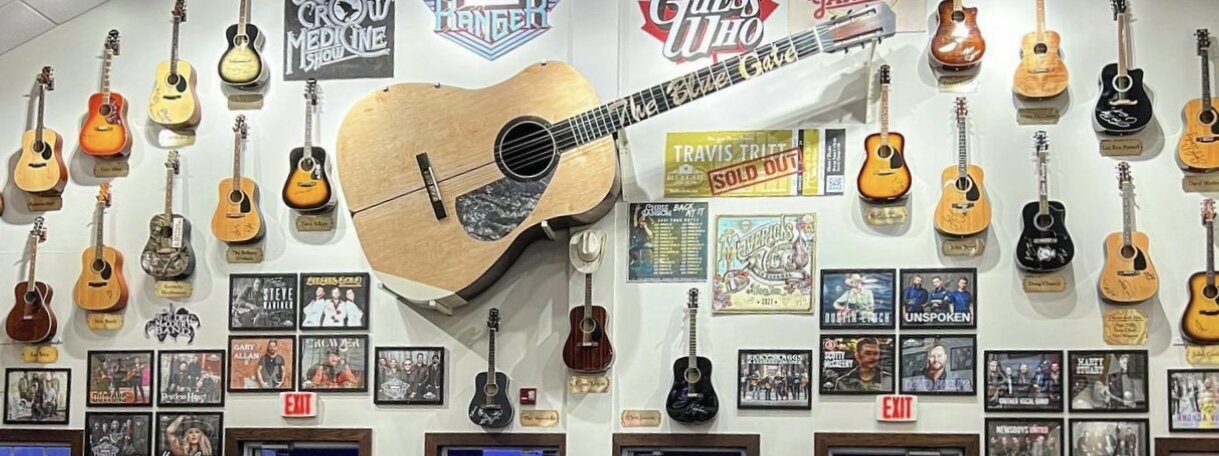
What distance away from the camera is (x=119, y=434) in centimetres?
585

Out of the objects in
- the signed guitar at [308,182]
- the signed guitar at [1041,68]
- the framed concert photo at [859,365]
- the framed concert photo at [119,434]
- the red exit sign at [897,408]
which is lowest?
the framed concert photo at [119,434]

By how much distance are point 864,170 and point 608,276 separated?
1155 mm

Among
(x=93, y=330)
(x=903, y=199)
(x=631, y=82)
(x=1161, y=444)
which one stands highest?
(x=631, y=82)

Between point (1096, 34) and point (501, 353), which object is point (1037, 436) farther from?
point (501, 353)

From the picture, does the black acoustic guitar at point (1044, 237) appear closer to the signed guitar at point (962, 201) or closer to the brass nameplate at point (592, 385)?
the signed guitar at point (962, 201)

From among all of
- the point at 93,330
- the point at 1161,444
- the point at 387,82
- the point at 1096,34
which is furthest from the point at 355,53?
the point at 1161,444

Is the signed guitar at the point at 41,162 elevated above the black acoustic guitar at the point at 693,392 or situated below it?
above

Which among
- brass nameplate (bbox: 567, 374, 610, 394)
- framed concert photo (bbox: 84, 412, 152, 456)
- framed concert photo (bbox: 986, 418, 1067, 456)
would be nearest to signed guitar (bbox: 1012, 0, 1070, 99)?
framed concert photo (bbox: 986, 418, 1067, 456)

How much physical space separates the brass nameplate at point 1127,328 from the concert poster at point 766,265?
3.93ft

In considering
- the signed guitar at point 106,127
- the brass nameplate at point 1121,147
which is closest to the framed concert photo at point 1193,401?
the brass nameplate at point 1121,147

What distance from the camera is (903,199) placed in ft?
17.9

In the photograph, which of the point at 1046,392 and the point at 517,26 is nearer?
the point at 1046,392

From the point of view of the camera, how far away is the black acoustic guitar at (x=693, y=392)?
5441 millimetres

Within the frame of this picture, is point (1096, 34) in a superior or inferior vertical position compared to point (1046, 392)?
superior
